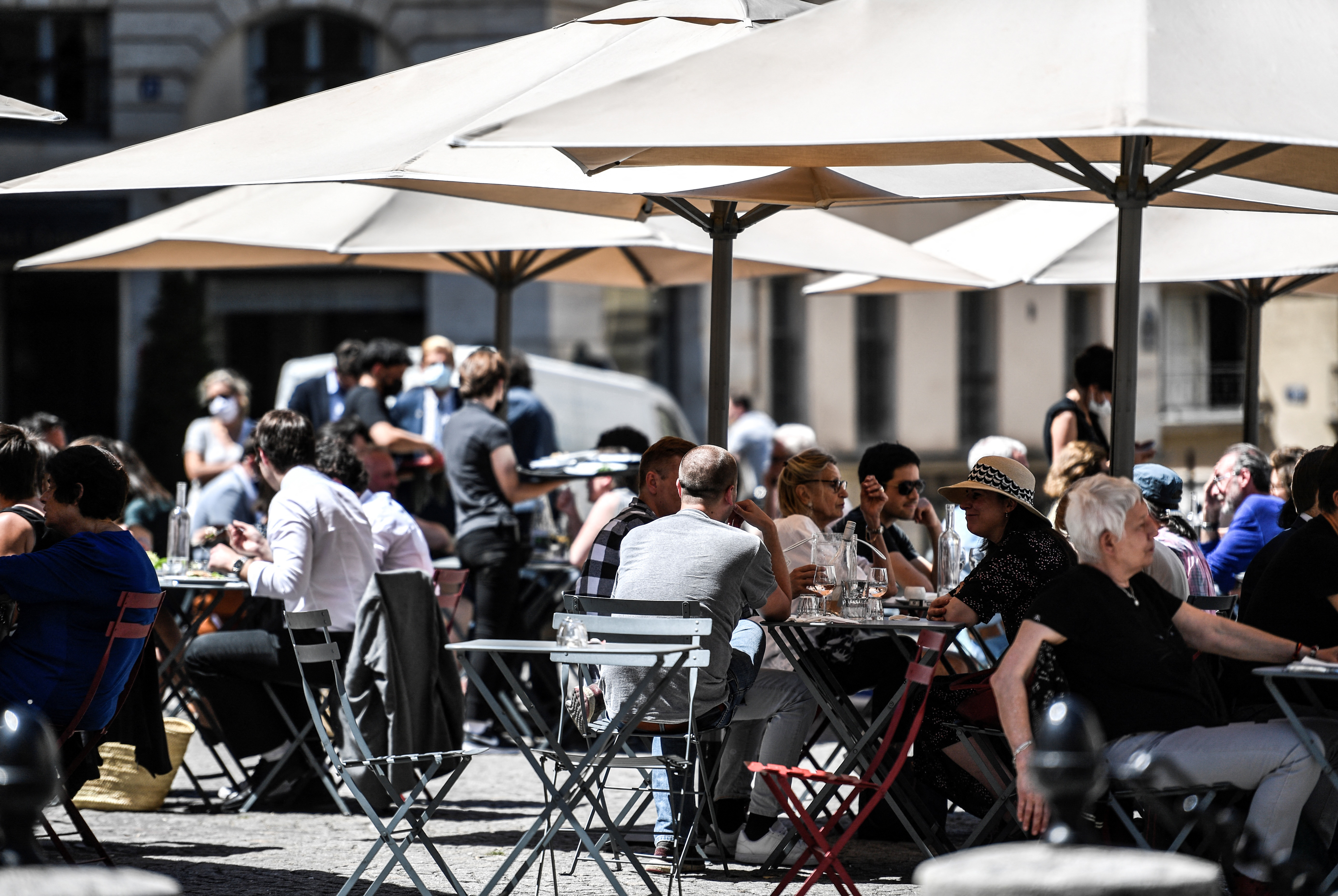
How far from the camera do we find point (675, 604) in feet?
16.8

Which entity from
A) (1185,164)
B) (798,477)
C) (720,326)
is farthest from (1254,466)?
(1185,164)

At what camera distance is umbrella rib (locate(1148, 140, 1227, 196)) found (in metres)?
5.41

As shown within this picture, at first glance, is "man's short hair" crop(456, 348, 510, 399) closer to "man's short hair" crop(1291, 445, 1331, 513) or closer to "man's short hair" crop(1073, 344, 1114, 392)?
"man's short hair" crop(1073, 344, 1114, 392)

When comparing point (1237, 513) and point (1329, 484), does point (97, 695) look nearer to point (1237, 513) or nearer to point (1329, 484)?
point (1329, 484)

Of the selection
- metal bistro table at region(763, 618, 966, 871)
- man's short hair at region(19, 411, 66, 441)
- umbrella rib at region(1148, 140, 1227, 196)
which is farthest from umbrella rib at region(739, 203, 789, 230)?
man's short hair at region(19, 411, 66, 441)

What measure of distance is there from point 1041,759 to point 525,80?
11.7 ft

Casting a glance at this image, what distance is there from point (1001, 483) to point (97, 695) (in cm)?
297

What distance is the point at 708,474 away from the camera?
18.1ft

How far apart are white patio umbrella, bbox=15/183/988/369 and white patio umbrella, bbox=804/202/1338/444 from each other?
0.77 feet

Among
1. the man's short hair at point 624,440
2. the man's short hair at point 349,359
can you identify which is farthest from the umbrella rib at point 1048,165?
the man's short hair at point 349,359

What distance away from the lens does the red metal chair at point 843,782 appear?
16.5ft

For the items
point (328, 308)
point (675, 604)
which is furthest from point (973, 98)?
point (328, 308)

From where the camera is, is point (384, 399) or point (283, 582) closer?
point (283, 582)

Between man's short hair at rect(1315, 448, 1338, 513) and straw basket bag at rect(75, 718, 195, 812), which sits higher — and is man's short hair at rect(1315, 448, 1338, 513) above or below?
above
